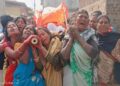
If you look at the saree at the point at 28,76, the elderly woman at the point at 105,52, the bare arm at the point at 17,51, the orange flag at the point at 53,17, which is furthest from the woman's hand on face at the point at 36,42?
the orange flag at the point at 53,17

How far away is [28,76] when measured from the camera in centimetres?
483

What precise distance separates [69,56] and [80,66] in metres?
0.20

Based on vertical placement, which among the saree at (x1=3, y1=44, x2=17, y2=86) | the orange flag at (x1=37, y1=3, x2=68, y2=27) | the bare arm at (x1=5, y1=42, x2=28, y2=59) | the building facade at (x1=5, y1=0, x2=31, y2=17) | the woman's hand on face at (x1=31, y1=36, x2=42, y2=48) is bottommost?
the building facade at (x1=5, y1=0, x2=31, y2=17)

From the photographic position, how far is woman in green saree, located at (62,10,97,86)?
456 centimetres

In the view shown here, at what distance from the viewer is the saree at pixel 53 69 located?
15.7 ft

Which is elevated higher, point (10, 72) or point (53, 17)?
point (53, 17)

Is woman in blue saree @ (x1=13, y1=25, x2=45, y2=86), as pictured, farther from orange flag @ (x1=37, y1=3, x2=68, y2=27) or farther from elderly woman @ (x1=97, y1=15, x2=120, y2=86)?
orange flag @ (x1=37, y1=3, x2=68, y2=27)

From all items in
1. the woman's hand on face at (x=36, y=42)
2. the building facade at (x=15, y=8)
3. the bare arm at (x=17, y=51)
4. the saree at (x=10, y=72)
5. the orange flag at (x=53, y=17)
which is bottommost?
the building facade at (x=15, y=8)

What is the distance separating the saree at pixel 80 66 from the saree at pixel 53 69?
229 mm

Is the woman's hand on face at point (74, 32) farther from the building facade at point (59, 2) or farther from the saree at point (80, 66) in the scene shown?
the building facade at point (59, 2)

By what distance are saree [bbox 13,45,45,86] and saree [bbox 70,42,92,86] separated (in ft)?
1.54

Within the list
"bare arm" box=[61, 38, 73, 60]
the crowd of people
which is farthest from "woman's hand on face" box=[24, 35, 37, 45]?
"bare arm" box=[61, 38, 73, 60]

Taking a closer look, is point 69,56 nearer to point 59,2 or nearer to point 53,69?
point 53,69

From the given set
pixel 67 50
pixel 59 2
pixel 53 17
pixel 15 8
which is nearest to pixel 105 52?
pixel 67 50
